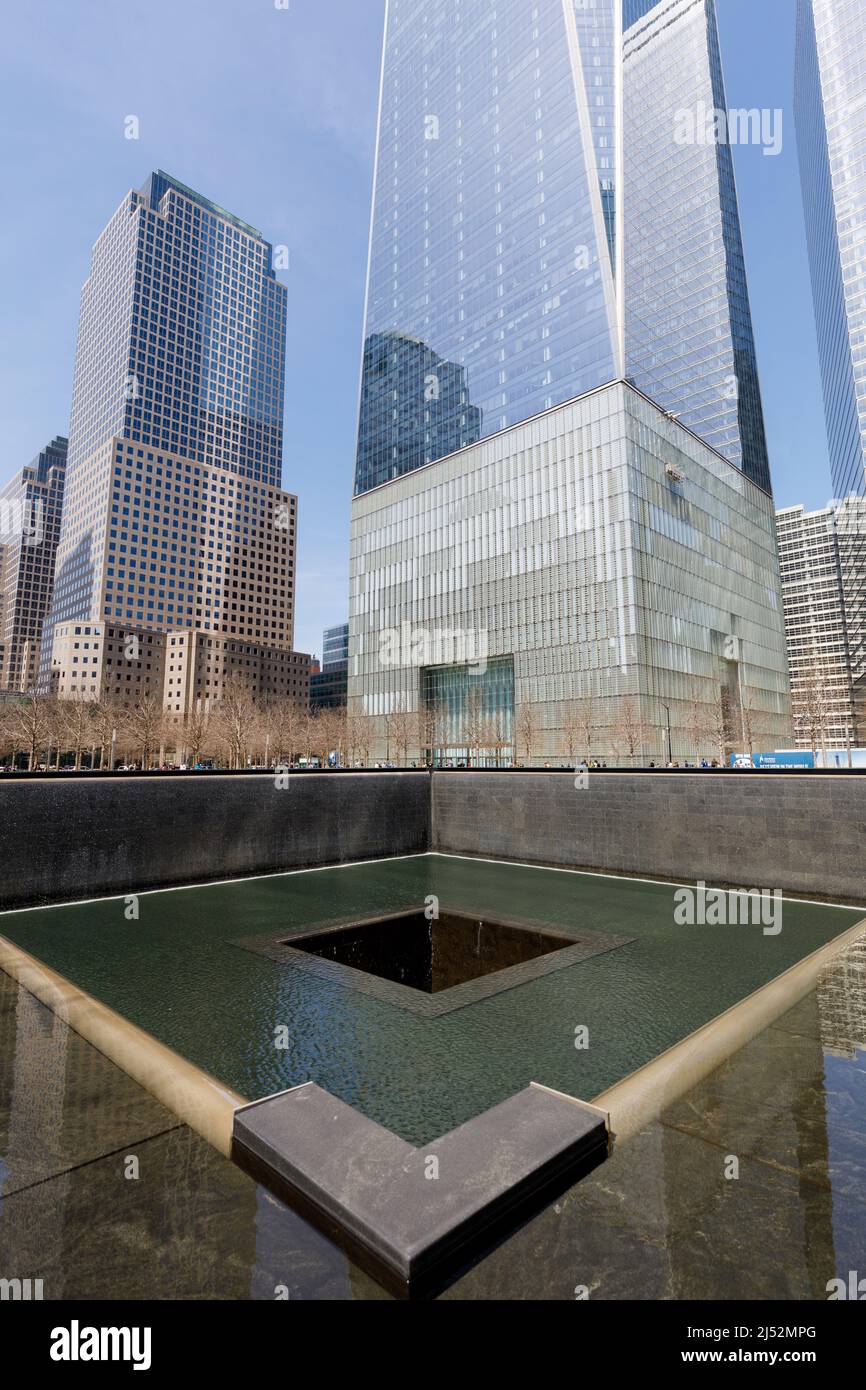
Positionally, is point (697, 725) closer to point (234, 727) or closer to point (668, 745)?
point (668, 745)

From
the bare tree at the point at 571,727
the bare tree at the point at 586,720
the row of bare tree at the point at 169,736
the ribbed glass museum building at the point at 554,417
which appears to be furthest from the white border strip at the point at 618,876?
the bare tree at the point at 586,720

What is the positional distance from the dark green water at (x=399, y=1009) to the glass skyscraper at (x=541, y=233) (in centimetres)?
6355

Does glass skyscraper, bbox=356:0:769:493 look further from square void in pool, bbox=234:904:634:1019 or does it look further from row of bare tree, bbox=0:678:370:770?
square void in pool, bbox=234:904:634:1019

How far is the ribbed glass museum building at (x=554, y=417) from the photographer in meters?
67.0

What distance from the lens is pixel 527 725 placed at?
2645 inches

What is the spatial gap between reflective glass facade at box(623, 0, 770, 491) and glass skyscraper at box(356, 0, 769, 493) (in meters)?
0.34

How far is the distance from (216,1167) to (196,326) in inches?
8183

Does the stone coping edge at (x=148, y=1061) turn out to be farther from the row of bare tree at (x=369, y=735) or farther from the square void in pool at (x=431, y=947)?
the row of bare tree at (x=369, y=735)

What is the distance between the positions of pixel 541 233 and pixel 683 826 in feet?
259

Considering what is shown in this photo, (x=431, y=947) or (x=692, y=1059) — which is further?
(x=431, y=947)

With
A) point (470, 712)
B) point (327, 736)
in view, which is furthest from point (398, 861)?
point (327, 736)

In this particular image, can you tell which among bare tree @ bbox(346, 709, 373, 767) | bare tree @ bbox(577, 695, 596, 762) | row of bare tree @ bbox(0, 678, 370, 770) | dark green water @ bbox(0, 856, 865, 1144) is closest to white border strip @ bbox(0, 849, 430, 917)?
dark green water @ bbox(0, 856, 865, 1144)
